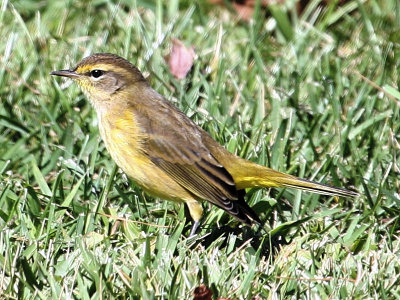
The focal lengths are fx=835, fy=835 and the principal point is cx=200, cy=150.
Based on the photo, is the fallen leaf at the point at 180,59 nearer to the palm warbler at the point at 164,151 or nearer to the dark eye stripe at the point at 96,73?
the palm warbler at the point at 164,151

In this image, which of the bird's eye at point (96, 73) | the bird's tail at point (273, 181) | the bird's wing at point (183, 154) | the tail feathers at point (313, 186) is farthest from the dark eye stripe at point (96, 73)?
the tail feathers at point (313, 186)

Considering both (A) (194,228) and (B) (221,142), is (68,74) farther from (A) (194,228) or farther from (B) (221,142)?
(A) (194,228)

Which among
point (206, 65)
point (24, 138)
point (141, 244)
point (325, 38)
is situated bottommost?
point (141, 244)

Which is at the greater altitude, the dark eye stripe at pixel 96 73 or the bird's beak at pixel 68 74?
the dark eye stripe at pixel 96 73

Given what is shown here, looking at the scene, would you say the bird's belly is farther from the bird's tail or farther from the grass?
the bird's tail

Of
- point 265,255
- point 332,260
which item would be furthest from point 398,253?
point 265,255

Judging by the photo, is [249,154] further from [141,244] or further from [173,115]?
[141,244]

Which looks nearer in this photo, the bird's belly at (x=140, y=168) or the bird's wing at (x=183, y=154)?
the bird's wing at (x=183, y=154)
